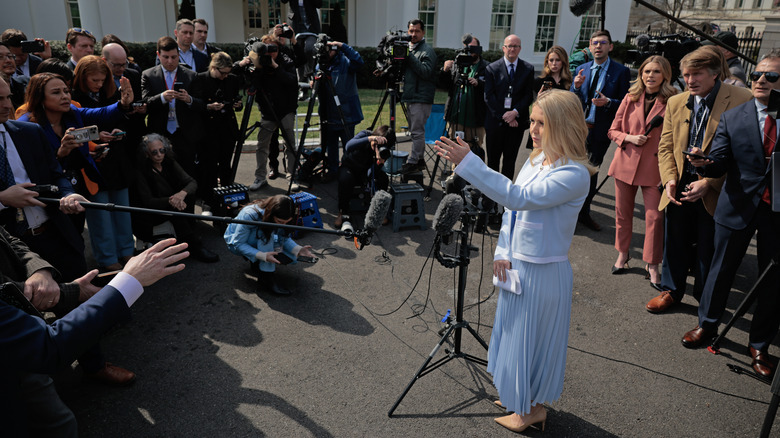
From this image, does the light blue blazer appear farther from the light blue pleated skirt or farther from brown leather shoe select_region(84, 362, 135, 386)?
brown leather shoe select_region(84, 362, 135, 386)

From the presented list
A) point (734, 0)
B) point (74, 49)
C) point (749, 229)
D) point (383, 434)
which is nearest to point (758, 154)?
point (749, 229)

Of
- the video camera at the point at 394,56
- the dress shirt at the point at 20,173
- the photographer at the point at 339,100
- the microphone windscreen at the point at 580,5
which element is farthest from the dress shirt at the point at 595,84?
the dress shirt at the point at 20,173

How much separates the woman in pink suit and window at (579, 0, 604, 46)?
1597 cm

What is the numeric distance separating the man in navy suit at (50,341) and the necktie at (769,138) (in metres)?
3.82

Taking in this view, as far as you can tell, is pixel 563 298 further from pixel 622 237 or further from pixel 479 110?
pixel 479 110

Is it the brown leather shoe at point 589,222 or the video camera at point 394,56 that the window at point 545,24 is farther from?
the brown leather shoe at point 589,222

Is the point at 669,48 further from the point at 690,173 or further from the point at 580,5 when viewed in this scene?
the point at 690,173

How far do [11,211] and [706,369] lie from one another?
196 inches

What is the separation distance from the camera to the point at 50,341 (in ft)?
5.88

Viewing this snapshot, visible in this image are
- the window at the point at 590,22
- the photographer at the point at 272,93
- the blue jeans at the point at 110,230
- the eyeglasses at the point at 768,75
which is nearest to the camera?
the eyeglasses at the point at 768,75

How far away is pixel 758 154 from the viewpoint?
11.9ft

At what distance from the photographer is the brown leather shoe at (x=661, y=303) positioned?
456cm

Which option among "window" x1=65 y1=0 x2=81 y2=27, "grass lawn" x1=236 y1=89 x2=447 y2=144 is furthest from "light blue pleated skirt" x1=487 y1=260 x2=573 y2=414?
"window" x1=65 y1=0 x2=81 y2=27

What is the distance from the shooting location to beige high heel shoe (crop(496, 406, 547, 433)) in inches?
122
